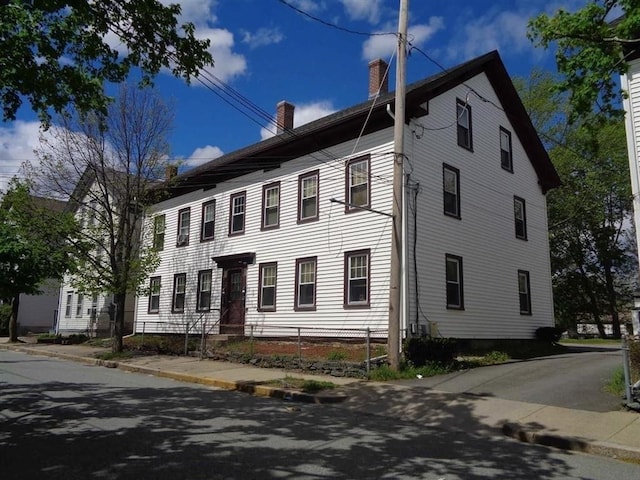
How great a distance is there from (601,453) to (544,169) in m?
18.1

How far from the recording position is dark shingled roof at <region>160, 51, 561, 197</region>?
55.5 feet

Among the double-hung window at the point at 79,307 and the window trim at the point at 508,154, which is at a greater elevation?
the window trim at the point at 508,154

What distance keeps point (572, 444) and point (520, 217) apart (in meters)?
Answer: 15.3

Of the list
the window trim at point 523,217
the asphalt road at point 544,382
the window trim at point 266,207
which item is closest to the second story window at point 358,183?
the window trim at point 266,207

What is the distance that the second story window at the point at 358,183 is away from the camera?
17031 mm

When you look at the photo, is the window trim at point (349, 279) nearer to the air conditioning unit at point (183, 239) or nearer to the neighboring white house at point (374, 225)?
the neighboring white house at point (374, 225)

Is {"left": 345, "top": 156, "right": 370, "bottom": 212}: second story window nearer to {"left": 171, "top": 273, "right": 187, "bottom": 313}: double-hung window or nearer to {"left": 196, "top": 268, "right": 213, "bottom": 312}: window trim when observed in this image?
{"left": 196, "top": 268, "right": 213, "bottom": 312}: window trim

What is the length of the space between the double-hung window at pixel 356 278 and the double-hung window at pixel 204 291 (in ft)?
24.7

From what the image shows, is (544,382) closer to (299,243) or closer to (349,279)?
(349,279)

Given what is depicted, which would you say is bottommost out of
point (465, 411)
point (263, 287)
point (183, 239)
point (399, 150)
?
point (465, 411)

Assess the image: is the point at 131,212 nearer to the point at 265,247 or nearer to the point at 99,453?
the point at 265,247

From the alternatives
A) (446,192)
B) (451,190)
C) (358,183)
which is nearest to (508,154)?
(451,190)

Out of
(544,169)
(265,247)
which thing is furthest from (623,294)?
(265,247)

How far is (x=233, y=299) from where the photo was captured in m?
21.2
